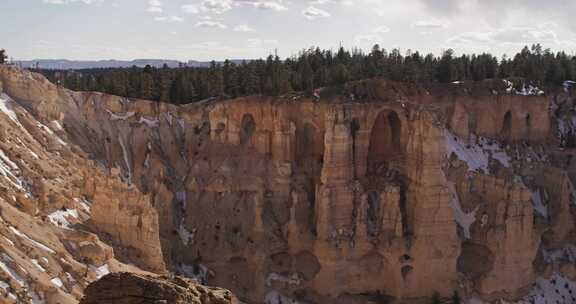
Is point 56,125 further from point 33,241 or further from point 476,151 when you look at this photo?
point 476,151

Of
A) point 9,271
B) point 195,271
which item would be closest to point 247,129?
point 195,271

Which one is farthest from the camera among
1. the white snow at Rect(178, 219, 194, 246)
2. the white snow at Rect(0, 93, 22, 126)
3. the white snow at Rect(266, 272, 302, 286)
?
the white snow at Rect(178, 219, 194, 246)

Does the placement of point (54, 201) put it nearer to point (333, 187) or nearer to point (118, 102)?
point (118, 102)

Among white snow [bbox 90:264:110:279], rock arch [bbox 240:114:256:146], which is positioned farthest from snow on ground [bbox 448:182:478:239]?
white snow [bbox 90:264:110:279]

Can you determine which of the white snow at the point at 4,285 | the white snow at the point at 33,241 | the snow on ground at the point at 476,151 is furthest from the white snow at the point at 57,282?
the snow on ground at the point at 476,151

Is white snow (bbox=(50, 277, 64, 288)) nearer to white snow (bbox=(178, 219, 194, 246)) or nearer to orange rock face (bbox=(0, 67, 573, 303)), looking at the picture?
orange rock face (bbox=(0, 67, 573, 303))

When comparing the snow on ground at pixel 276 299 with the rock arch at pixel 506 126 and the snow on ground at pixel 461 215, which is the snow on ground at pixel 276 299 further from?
the rock arch at pixel 506 126

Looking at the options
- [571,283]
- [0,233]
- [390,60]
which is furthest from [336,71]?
[0,233]
